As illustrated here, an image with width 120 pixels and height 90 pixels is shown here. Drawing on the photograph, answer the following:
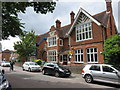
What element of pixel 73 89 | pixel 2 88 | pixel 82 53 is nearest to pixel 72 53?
pixel 82 53

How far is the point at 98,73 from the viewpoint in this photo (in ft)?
33.2

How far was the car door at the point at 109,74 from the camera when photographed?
911cm

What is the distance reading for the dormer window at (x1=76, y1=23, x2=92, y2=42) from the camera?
19.6 meters

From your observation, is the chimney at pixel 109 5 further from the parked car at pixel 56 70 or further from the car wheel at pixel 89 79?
the car wheel at pixel 89 79

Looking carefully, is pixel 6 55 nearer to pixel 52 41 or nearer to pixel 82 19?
pixel 52 41

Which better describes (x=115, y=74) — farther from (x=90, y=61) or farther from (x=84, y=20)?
(x=84, y=20)

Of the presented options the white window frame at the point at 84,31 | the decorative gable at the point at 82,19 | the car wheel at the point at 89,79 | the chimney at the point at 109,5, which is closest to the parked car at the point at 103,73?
the car wheel at the point at 89,79

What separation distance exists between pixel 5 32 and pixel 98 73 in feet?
26.1

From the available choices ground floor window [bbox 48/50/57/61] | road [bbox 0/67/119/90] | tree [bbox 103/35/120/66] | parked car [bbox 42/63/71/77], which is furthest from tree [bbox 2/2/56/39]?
ground floor window [bbox 48/50/57/61]

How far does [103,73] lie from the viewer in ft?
32.2

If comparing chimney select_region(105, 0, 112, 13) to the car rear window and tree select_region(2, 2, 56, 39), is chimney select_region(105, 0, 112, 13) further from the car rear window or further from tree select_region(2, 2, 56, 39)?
tree select_region(2, 2, 56, 39)

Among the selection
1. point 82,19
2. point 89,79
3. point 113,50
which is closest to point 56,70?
point 89,79

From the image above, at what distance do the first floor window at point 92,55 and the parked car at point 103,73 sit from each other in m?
7.72

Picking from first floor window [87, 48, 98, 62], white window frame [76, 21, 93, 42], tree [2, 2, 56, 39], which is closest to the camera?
tree [2, 2, 56, 39]
